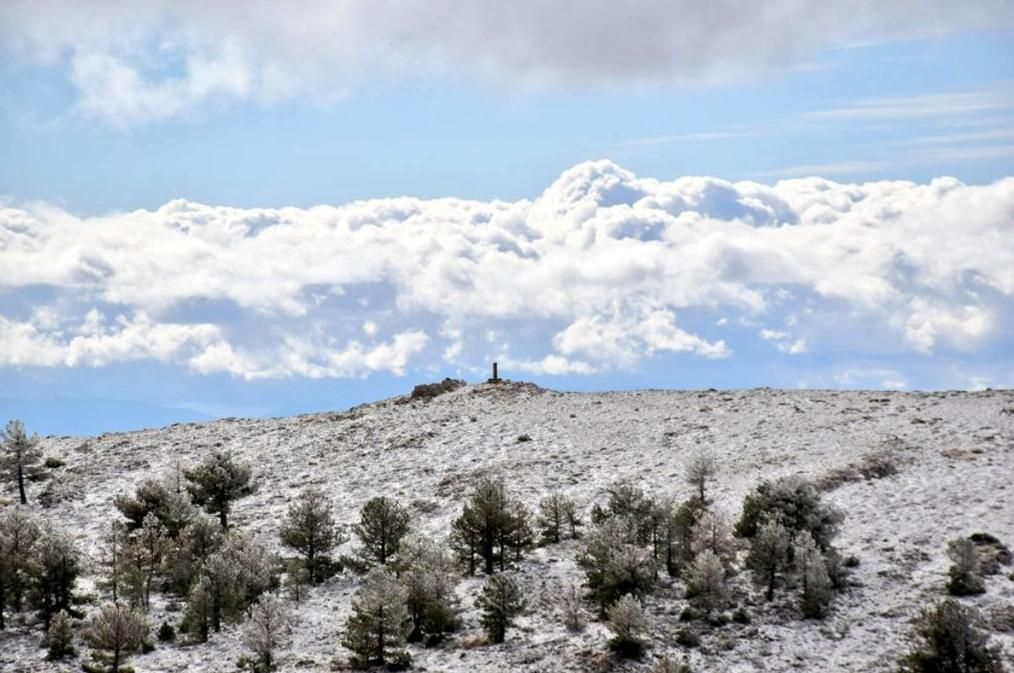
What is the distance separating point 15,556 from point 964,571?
3489cm

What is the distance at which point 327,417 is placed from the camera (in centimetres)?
6806

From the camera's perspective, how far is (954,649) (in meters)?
25.6

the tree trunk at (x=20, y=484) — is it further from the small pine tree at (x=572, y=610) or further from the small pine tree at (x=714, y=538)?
the small pine tree at (x=714, y=538)

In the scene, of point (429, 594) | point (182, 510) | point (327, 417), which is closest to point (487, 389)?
point (327, 417)

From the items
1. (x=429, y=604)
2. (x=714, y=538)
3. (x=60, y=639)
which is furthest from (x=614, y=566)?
(x=60, y=639)

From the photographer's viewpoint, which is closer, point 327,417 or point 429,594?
point 429,594

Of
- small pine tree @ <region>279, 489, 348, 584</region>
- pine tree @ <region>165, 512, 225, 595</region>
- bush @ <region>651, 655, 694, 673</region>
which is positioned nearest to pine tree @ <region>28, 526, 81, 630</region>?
pine tree @ <region>165, 512, 225, 595</region>

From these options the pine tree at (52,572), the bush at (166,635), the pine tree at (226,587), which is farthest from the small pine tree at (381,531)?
the pine tree at (52,572)

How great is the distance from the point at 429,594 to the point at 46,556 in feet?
48.5

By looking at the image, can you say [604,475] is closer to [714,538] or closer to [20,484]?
[714,538]

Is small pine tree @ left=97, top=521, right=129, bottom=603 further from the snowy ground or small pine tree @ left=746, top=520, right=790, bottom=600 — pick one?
small pine tree @ left=746, top=520, right=790, bottom=600

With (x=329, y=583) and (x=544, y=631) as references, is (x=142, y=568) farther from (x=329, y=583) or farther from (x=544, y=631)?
(x=544, y=631)

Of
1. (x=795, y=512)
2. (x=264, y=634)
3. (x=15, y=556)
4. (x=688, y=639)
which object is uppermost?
(x=795, y=512)

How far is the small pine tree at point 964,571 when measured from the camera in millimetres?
30594
